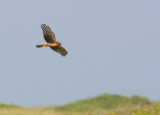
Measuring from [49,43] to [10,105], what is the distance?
19.9 meters

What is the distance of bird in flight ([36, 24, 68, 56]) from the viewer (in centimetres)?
479

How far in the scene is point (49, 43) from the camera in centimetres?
479

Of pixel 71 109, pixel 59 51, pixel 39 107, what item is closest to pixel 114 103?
pixel 71 109

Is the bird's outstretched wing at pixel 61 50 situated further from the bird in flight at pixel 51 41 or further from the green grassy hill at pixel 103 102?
the green grassy hill at pixel 103 102

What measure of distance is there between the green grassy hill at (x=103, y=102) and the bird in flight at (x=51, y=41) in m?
18.4

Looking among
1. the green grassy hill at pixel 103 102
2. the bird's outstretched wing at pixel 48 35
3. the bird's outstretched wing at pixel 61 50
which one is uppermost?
the green grassy hill at pixel 103 102

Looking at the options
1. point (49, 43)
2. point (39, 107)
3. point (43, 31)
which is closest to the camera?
point (49, 43)

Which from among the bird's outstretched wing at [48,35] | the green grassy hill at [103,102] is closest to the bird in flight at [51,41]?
the bird's outstretched wing at [48,35]

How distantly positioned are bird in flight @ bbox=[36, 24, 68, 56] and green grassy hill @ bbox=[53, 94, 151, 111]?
60.3 ft

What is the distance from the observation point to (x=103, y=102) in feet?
80.0

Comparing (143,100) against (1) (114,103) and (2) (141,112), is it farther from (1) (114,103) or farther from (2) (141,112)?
(2) (141,112)

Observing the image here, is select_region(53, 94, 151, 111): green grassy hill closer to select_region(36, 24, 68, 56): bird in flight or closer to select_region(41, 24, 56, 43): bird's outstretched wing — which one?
select_region(36, 24, 68, 56): bird in flight

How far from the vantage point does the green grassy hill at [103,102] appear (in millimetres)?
23406

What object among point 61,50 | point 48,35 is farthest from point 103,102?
point 48,35
